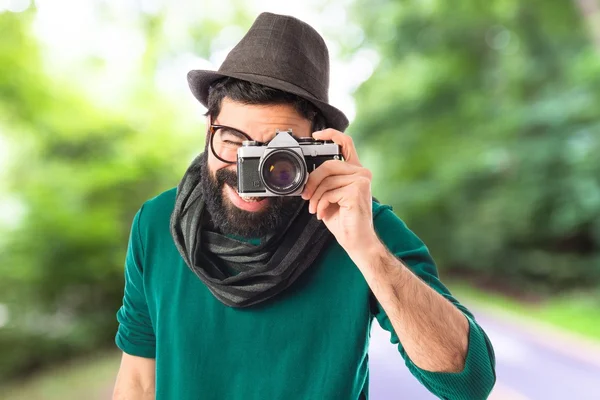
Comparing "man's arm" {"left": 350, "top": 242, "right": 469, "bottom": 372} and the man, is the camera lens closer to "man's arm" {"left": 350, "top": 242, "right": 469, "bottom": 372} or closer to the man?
the man

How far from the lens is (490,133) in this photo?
204 inches

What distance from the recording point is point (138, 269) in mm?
1110

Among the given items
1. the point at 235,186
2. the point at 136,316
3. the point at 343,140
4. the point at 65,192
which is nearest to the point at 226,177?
the point at 235,186

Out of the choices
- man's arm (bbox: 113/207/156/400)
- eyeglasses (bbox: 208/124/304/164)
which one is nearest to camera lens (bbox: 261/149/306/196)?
eyeglasses (bbox: 208/124/304/164)

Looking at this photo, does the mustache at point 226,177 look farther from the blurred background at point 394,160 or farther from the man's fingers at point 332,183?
the blurred background at point 394,160

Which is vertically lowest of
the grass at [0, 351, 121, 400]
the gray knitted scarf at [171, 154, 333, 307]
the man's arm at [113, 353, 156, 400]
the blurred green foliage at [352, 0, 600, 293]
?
the grass at [0, 351, 121, 400]

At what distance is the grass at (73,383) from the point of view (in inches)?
123

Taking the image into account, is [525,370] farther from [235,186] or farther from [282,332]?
[235,186]

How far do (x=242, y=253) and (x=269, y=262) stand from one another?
6 centimetres

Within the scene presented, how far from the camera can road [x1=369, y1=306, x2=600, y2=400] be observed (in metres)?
3.33

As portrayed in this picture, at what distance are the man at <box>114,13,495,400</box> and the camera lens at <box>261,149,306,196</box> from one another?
3cm

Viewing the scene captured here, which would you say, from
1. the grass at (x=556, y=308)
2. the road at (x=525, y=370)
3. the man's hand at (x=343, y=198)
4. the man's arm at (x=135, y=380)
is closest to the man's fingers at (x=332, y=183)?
the man's hand at (x=343, y=198)

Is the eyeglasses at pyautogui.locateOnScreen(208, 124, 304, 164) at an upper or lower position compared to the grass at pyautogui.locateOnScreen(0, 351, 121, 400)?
upper

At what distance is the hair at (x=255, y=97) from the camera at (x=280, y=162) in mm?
87
